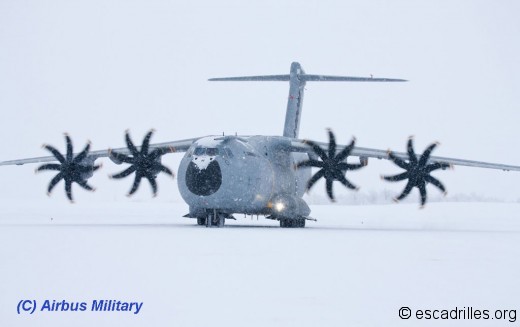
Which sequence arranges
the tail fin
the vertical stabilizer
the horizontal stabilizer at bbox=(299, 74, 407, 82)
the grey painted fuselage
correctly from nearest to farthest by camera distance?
the grey painted fuselage < the horizontal stabilizer at bbox=(299, 74, 407, 82) < the tail fin < the vertical stabilizer

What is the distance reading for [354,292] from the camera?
9.01 metres

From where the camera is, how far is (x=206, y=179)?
22.7 metres

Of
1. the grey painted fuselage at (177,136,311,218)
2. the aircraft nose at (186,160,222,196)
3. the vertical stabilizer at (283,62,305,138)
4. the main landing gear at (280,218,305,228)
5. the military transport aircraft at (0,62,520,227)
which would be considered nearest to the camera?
the aircraft nose at (186,160,222,196)

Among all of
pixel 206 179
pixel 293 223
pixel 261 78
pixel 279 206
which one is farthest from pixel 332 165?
pixel 261 78

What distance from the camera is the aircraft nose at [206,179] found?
22.7 metres

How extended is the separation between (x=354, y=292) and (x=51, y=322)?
363 cm

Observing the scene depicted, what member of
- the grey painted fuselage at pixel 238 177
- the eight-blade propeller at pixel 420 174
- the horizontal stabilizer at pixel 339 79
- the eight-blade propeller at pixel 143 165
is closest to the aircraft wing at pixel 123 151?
the eight-blade propeller at pixel 143 165

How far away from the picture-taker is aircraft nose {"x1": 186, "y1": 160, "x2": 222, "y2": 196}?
22.7 meters

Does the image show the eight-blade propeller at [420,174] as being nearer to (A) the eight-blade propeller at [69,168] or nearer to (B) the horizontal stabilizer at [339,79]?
(B) the horizontal stabilizer at [339,79]

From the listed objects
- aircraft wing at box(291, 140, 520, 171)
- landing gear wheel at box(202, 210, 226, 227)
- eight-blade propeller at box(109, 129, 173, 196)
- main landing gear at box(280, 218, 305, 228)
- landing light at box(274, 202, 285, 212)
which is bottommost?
landing gear wheel at box(202, 210, 226, 227)

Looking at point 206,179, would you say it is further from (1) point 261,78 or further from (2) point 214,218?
(1) point 261,78

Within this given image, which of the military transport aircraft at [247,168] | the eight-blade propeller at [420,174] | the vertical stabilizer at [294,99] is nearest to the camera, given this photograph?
the military transport aircraft at [247,168]

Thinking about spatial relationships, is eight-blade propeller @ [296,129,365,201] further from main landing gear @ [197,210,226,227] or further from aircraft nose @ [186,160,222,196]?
aircraft nose @ [186,160,222,196]

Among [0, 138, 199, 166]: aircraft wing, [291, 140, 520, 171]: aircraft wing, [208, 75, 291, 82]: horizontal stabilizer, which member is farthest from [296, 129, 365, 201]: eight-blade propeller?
[208, 75, 291, 82]: horizontal stabilizer
